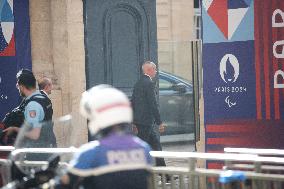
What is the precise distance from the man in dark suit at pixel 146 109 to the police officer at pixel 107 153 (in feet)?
20.1

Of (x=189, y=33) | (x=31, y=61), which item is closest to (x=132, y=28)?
(x=31, y=61)

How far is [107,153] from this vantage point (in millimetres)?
4523

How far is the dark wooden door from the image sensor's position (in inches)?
447

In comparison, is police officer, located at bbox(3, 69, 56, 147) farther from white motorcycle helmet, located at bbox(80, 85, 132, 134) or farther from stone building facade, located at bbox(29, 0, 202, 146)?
stone building facade, located at bbox(29, 0, 202, 146)

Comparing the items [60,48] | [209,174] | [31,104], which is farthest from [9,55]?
[209,174]

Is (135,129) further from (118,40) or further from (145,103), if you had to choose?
(118,40)

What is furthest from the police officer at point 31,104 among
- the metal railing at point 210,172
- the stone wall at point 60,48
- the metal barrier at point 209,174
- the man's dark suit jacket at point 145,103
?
the stone wall at point 60,48

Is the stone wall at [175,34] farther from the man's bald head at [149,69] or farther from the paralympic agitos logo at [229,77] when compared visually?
the paralympic agitos logo at [229,77]

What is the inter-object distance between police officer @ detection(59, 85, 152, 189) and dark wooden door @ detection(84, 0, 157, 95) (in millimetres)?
6764

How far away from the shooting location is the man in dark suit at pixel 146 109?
10781 mm

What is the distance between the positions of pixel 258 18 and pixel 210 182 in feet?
10.3

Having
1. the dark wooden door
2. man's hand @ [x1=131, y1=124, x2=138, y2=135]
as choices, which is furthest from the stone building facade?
man's hand @ [x1=131, y1=124, x2=138, y2=135]

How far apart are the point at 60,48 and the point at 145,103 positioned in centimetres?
258

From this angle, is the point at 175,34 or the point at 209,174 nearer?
the point at 209,174
